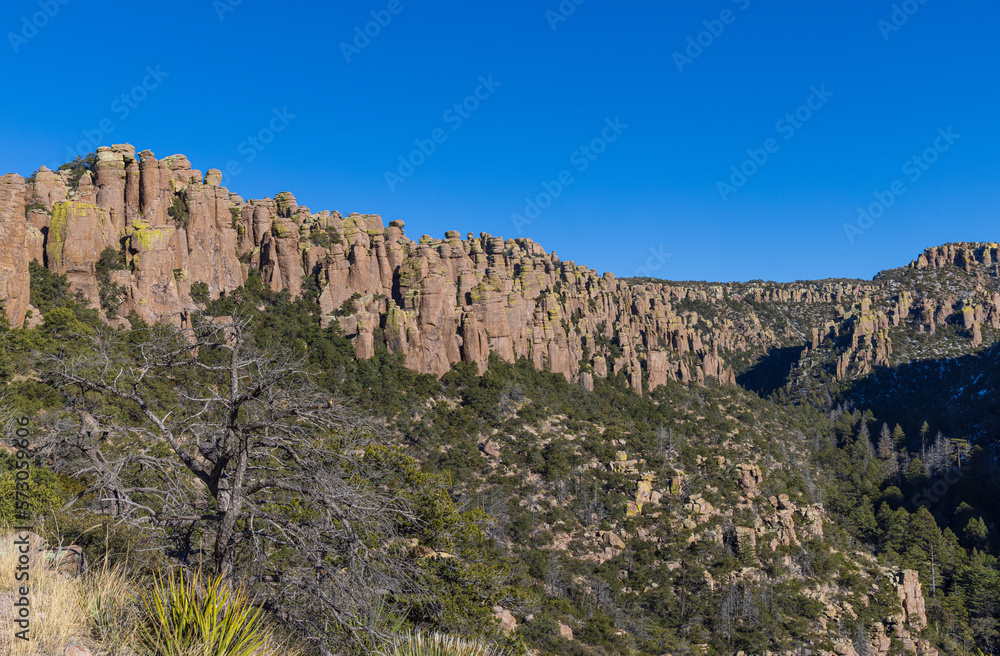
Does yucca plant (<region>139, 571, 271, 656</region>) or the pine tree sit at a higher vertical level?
yucca plant (<region>139, 571, 271, 656</region>)

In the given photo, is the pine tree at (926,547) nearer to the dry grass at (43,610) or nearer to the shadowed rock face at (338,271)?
the shadowed rock face at (338,271)

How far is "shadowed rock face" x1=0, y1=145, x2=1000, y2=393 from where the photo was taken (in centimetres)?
4266

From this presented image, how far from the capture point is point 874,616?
41375mm

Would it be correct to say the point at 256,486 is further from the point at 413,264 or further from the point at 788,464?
the point at 788,464

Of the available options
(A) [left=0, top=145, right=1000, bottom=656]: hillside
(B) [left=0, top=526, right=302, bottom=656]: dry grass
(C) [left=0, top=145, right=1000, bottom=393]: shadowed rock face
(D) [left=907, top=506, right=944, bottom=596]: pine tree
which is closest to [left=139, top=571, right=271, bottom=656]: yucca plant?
(B) [left=0, top=526, right=302, bottom=656]: dry grass

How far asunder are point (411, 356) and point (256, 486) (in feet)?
157

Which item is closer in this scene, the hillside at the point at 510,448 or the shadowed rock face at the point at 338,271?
the hillside at the point at 510,448

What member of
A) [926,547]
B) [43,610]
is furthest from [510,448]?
[926,547]

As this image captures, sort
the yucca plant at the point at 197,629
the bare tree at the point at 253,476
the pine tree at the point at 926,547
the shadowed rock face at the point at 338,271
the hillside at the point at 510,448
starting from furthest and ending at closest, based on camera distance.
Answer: the pine tree at the point at 926,547 < the shadowed rock face at the point at 338,271 < the hillside at the point at 510,448 < the bare tree at the point at 253,476 < the yucca plant at the point at 197,629

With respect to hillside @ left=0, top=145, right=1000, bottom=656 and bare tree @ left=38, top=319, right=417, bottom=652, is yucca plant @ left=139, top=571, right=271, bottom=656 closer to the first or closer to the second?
bare tree @ left=38, top=319, right=417, bottom=652

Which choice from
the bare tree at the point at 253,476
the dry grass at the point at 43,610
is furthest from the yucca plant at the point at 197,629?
the bare tree at the point at 253,476

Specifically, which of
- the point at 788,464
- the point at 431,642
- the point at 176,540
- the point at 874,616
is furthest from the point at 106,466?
the point at 788,464

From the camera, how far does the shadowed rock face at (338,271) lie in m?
42.7

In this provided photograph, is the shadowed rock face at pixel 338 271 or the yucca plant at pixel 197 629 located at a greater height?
the shadowed rock face at pixel 338 271
